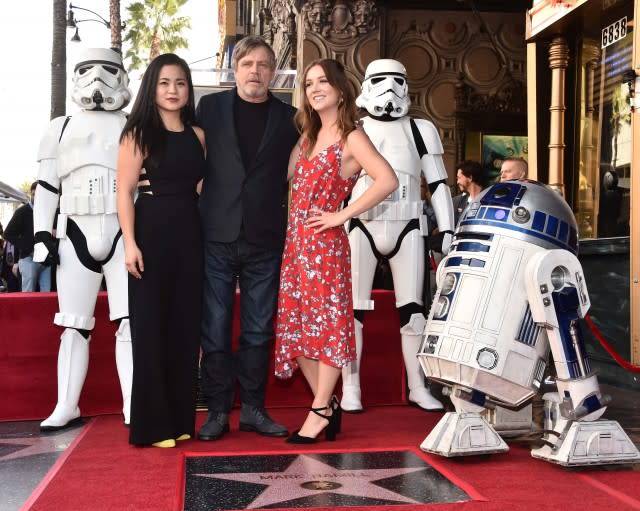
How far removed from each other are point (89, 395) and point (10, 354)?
1.63 ft

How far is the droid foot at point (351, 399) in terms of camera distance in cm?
524

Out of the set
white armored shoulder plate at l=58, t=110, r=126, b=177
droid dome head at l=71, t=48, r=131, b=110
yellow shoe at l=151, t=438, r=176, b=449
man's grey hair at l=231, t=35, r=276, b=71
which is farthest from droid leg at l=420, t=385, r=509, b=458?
droid dome head at l=71, t=48, r=131, b=110

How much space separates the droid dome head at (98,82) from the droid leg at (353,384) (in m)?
1.85

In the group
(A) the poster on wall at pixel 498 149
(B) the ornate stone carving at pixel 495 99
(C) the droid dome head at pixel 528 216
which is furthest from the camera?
(A) the poster on wall at pixel 498 149

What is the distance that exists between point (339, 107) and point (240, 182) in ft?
1.96

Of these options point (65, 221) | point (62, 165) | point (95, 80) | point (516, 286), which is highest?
Answer: point (95, 80)

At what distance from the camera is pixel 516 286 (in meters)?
3.83

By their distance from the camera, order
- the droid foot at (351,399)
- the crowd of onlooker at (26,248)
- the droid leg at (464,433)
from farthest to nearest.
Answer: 1. the crowd of onlooker at (26,248)
2. the droid foot at (351,399)
3. the droid leg at (464,433)

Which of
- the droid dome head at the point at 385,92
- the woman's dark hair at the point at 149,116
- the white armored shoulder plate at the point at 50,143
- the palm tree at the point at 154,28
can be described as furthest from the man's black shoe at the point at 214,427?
the palm tree at the point at 154,28

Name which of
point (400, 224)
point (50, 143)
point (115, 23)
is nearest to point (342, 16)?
point (400, 224)

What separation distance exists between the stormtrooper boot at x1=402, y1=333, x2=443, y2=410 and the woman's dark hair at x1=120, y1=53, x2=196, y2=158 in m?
1.97

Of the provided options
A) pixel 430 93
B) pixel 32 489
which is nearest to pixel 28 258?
pixel 430 93

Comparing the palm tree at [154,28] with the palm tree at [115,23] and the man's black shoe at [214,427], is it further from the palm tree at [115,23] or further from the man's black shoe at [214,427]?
the man's black shoe at [214,427]

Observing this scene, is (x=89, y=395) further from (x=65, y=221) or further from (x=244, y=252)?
(x=244, y=252)
